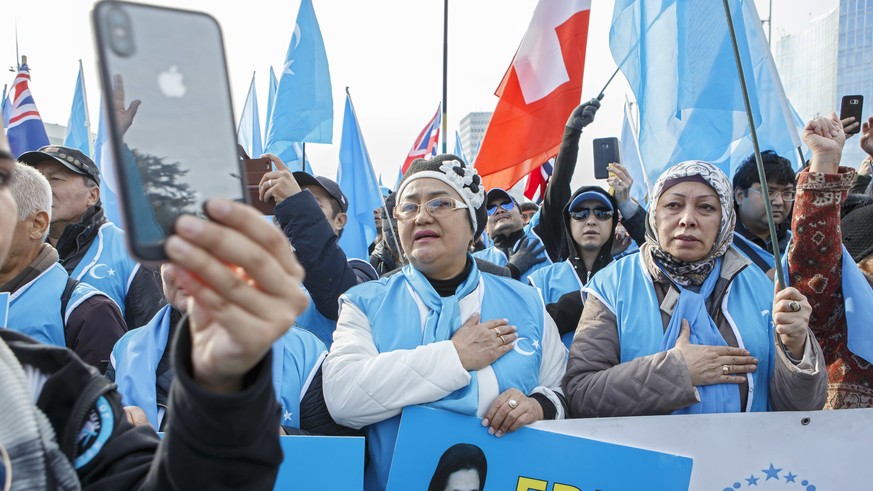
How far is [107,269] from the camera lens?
3.70 m

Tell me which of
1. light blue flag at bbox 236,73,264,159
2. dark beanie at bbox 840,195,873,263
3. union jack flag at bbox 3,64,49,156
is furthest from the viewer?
light blue flag at bbox 236,73,264,159

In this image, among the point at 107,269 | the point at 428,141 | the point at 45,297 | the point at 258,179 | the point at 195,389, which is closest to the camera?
the point at 195,389

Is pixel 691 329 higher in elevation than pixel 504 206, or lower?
lower

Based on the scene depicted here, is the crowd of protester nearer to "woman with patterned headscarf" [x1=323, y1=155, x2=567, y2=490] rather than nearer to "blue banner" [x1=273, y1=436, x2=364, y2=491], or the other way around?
"woman with patterned headscarf" [x1=323, y1=155, x2=567, y2=490]

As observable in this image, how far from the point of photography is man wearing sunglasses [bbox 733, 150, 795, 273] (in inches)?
158

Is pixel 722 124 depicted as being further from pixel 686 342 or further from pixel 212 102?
pixel 212 102

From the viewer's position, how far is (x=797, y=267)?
282 centimetres

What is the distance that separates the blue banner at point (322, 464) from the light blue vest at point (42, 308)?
1.23 meters

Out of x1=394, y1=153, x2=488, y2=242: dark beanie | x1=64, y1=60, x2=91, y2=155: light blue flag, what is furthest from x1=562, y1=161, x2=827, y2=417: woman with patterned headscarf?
x1=64, y1=60, x2=91, y2=155: light blue flag

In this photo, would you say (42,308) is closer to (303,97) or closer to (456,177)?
(456,177)

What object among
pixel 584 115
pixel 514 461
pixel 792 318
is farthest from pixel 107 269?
pixel 792 318

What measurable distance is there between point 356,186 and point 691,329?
4.28 meters

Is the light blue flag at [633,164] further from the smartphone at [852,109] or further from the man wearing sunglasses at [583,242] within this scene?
the smartphone at [852,109]

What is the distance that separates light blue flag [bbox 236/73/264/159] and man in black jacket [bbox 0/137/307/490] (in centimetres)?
1053
